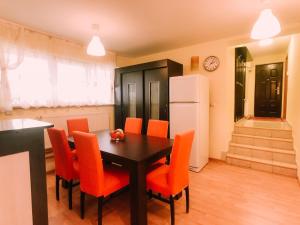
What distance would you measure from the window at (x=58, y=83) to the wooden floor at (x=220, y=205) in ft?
4.73

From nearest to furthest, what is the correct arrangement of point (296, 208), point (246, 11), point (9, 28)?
point (296, 208)
point (246, 11)
point (9, 28)

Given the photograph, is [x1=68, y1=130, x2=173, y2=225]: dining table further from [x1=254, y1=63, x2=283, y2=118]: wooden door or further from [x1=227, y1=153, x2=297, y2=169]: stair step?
[x1=254, y1=63, x2=283, y2=118]: wooden door

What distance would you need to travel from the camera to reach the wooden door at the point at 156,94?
11.6ft

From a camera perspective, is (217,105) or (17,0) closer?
(17,0)

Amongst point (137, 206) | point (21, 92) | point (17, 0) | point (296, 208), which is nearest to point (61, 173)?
point (137, 206)

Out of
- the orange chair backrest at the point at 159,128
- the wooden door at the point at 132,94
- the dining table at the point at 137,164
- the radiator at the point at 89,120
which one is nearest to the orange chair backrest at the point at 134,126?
the orange chair backrest at the point at 159,128

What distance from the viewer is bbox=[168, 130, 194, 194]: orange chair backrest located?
1653mm

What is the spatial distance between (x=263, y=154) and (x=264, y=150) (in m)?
0.08

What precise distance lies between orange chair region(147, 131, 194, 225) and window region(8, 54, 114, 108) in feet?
7.87

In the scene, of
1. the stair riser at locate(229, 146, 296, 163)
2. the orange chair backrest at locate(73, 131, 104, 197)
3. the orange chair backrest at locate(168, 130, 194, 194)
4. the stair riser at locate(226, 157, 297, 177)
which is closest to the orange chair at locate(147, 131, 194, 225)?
the orange chair backrest at locate(168, 130, 194, 194)

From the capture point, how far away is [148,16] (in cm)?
249

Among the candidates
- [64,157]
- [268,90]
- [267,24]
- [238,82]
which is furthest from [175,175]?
[268,90]

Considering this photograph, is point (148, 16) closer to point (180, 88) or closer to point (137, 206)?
point (180, 88)

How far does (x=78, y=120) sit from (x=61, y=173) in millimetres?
1105
